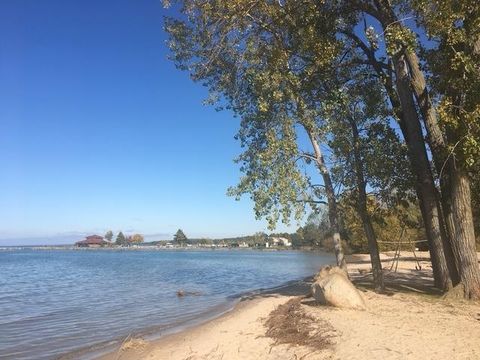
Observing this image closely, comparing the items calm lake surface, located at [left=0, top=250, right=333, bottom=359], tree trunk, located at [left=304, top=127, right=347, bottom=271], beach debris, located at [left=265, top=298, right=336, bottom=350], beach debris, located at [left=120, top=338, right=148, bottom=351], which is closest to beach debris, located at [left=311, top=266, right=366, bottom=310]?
beach debris, located at [left=265, top=298, right=336, bottom=350]

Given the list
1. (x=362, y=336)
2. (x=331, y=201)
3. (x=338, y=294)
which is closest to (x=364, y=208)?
(x=331, y=201)

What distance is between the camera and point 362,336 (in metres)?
9.21

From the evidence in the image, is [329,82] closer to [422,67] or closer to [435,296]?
[422,67]

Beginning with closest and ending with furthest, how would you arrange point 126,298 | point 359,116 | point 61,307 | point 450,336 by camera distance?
point 450,336 < point 359,116 < point 61,307 < point 126,298

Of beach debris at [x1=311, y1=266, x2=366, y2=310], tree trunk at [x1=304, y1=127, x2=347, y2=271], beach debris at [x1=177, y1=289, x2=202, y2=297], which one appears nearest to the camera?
beach debris at [x1=311, y1=266, x2=366, y2=310]

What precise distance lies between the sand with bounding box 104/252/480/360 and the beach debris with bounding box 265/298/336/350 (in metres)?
0.09

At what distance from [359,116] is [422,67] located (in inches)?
94.6

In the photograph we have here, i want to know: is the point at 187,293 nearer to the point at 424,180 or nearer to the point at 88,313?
the point at 88,313

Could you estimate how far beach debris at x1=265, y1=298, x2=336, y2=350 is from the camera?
9294 millimetres

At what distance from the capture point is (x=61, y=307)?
21406 mm

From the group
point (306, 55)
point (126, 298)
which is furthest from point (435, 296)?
point (126, 298)

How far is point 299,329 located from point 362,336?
151cm

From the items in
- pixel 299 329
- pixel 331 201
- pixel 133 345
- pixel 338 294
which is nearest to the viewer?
pixel 299 329

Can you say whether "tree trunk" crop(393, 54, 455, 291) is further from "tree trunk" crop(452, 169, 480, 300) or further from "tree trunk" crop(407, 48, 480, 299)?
"tree trunk" crop(452, 169, 480, 300)
